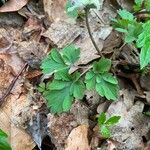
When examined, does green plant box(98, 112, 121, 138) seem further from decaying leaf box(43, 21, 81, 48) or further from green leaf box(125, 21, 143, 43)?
decaying leaf box(43, 21, 81, 48)

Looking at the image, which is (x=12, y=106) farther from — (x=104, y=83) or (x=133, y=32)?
(x=133, y=32)

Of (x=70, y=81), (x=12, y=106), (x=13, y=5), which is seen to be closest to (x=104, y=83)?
(x=70, y=81)

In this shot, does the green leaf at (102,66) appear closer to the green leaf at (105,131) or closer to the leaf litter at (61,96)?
the leaf litter at (61,96)

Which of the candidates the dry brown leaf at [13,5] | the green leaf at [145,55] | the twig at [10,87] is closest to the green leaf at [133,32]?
the green leaf at [145,55]

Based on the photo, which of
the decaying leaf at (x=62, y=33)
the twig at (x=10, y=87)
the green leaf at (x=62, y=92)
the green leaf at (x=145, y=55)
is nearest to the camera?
the green leaf at (x=145, y=55)

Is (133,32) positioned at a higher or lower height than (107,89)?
higher

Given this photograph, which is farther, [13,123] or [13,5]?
[13,5]

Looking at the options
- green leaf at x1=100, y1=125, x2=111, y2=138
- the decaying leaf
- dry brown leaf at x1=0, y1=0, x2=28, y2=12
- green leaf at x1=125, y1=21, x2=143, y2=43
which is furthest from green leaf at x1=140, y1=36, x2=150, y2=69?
dry brown leaf at x1=0, y1=0, x2=28, y2=12
